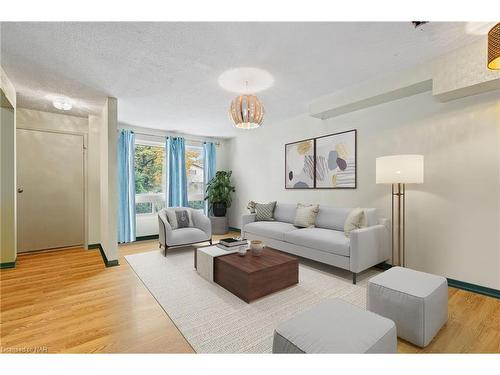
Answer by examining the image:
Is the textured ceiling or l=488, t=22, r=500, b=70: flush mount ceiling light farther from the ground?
the textured ceiling

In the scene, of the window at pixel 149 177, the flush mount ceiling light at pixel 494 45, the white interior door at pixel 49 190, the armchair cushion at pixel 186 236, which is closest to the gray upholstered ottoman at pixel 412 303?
the flush mount ceiling light at pixel 494 45

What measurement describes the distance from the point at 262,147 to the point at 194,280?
3438mm

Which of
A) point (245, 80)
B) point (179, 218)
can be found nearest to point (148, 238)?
point (179, 218)

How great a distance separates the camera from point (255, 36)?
80.6 inches

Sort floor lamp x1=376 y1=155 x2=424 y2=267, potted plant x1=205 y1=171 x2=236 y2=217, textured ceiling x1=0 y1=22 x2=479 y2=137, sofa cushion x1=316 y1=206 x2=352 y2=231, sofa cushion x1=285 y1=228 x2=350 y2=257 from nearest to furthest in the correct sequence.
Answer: textured ceiling x1=0 y1=22 x2=479 y2=137, floor lamp x1=376 y1=155 x2=424 y2=267, sofa cushion x1=285 y1=228 x2=350 y2=257, sofa cushion x1=316 y1=206 x2=352 y2=231, potted plant x1=205 y1=171 x2=236 y2=217

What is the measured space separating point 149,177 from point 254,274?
404cm

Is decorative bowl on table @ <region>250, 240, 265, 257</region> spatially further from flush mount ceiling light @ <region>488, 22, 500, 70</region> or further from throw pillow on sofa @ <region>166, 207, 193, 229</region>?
flush mount ceiling light @ <region>488, 22, 500, 70</region>

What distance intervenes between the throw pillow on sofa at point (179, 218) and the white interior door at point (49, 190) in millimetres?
1808

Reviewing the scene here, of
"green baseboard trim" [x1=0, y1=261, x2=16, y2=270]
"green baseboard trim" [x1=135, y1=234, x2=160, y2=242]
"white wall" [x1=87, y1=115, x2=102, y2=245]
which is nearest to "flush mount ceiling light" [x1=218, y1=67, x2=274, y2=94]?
"white wall" [x1=87, y1=115, x2=102, y2=245]

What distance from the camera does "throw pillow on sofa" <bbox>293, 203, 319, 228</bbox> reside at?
380cm

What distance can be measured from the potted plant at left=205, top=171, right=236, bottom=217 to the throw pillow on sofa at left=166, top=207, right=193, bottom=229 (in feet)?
4.76
